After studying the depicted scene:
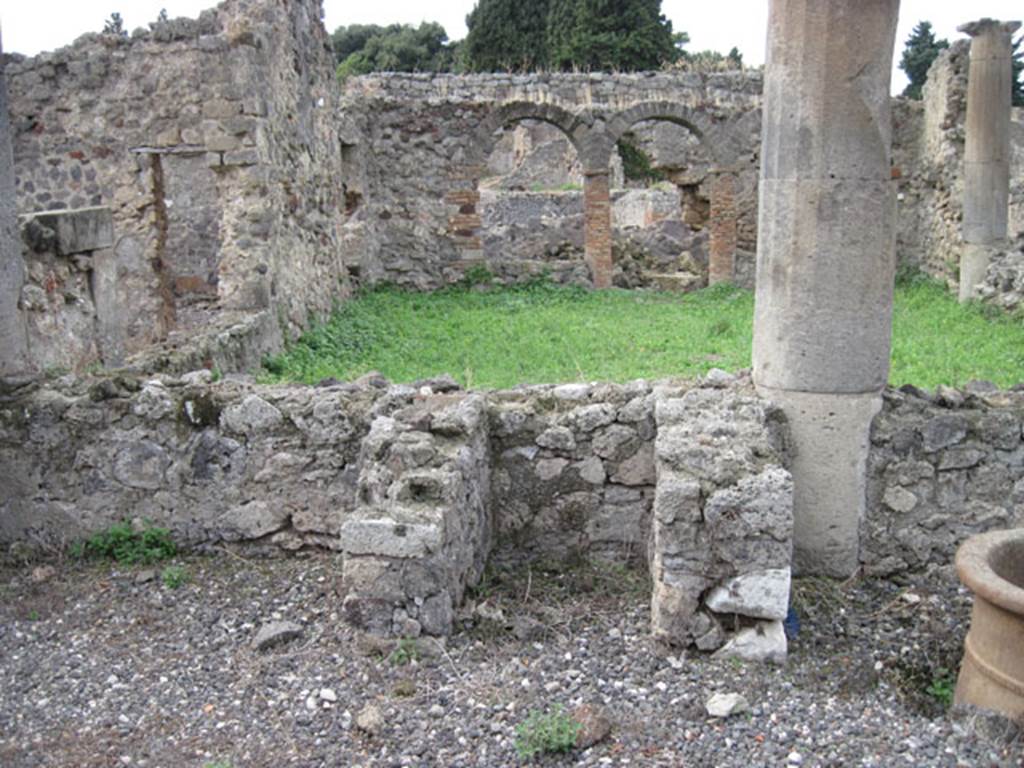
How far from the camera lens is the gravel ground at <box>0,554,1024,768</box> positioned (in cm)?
367

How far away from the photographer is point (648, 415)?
520cm

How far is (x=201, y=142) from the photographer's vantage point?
998 cm

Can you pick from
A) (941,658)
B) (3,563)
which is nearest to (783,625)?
(941,658)

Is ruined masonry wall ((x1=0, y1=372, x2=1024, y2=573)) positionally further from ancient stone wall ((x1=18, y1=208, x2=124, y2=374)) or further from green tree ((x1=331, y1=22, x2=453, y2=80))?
green tree ((x1=331, y1=22, x2=453, y2=80))

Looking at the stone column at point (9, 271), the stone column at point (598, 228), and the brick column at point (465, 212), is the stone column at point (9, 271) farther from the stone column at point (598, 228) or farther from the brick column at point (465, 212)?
the stone column at point (598, 228)

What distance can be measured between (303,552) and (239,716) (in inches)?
61.7

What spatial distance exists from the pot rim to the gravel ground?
499mm

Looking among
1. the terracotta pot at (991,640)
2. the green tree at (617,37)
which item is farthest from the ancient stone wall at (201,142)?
the green tree at (617,37)

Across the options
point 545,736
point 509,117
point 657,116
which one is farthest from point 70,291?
point 657,116

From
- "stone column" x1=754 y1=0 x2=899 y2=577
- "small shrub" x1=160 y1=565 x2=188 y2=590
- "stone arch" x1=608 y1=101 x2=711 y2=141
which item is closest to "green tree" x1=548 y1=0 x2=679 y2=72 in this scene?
"stone arch" x1=608 y1=101 x2=711 y2=141

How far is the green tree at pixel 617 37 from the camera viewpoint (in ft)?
101

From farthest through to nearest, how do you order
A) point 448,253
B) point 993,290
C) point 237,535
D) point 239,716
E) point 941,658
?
point 448,253, point 993,290, point 237,535, point 941,658, point 239,716

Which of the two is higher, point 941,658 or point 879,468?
point 879,468

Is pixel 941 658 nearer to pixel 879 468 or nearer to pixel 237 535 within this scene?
pixel 879 468
